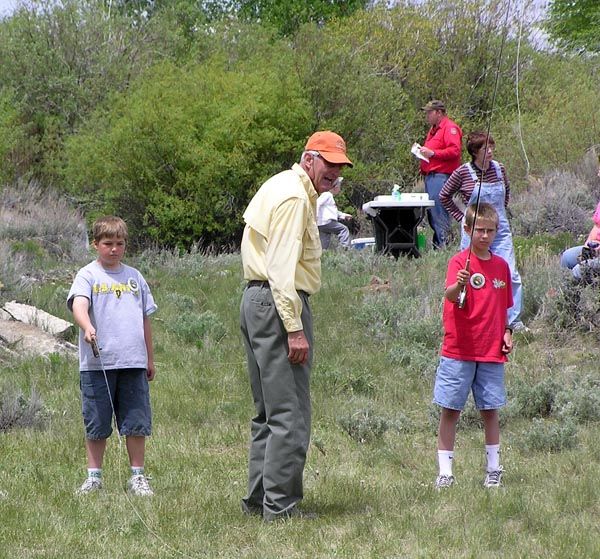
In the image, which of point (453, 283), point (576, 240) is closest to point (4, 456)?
point (453, 283)

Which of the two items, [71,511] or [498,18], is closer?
[71,511]

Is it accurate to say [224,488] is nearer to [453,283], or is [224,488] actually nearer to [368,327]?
[453,283]

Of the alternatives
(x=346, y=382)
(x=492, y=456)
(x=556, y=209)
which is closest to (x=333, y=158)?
(x=492, y=456)

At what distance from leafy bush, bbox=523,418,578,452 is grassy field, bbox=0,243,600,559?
0.01 meters

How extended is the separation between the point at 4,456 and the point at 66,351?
2.71 meters

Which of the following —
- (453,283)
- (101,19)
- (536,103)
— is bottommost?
(453,283)

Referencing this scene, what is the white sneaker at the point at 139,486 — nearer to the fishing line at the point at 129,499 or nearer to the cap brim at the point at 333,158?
the fishing line at the point at 129,499

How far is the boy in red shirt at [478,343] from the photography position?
6.11 meters

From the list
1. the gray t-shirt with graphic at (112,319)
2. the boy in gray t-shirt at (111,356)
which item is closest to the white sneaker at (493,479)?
the boy in gray t-shirt at (111,356)

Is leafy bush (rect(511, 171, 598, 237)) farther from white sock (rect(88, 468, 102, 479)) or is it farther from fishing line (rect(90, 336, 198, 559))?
white sock (rect(88, 468, 102, 479))

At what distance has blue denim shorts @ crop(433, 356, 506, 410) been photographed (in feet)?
20.2

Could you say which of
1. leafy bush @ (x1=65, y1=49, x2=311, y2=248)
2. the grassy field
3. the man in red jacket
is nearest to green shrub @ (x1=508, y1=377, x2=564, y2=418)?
the grassy field

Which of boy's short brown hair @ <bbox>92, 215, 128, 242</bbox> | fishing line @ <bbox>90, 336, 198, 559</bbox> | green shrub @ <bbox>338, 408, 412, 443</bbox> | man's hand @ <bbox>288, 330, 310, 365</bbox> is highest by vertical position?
boy's short brown hair @ <bbox>92, 215, 128, 242</bbox>

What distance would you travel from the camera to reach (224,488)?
618 cm
